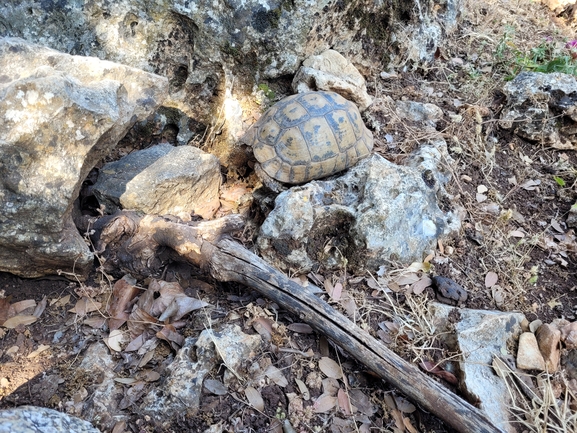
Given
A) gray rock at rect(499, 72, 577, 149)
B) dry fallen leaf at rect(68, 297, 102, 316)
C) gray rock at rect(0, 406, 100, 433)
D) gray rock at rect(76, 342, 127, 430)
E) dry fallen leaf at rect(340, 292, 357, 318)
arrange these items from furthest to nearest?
1. gray rock at rect(499, 72, 577, 149)
2. dry fallen leaf at rect(340, 292, 357, 318)
3. dry fallen leaf at rect(68, 297, 102, 316)
4. gray rock at rect(76, 342, 127, 430)
5. gray rock at rect(0, 406, 100, 433)

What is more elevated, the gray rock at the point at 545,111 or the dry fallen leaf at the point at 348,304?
the gray rock at the point at 545,111

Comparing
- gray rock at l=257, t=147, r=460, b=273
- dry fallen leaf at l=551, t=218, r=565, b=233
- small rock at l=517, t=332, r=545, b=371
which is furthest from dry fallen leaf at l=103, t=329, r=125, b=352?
dry fallen leaf at l=551, t=218, r=565, b=233

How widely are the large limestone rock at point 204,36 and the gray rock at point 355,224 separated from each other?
44.8 inches

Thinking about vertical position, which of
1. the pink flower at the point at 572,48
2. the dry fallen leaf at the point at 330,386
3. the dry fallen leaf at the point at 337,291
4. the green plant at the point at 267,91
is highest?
the pink flower at the point at 572,48

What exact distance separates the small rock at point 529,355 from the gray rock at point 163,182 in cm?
237

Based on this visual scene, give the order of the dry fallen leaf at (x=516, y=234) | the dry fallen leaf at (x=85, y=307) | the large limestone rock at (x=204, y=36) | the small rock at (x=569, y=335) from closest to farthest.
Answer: the small rock at (x=569, y=335) < the dry fallen leaf at (x=85, y=307) < the large limestone rock at (x=204, y=36) < the dry fallen leaf at (x=516, y=234)

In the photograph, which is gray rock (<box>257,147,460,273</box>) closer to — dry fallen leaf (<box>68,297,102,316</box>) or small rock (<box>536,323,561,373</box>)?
small rock (<box>536,323,561,373</box>)

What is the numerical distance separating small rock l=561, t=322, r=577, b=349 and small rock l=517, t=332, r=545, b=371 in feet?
0.53

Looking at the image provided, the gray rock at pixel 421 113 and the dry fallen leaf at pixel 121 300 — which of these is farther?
the gray rock at pixel 421 113

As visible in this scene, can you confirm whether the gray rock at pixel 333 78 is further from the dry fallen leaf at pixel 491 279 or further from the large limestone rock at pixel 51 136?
the dry fallen leaf at pixel 491 279

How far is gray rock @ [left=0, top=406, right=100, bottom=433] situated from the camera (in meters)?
1.75

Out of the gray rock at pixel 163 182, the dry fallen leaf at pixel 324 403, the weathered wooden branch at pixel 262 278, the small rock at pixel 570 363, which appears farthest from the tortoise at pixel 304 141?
the small rock at pixel 570 363

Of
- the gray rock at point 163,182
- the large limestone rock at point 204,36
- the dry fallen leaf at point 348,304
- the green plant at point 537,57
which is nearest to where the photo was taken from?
the dry fallen leaf at point 348,304

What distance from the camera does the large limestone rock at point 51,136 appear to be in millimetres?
2301
